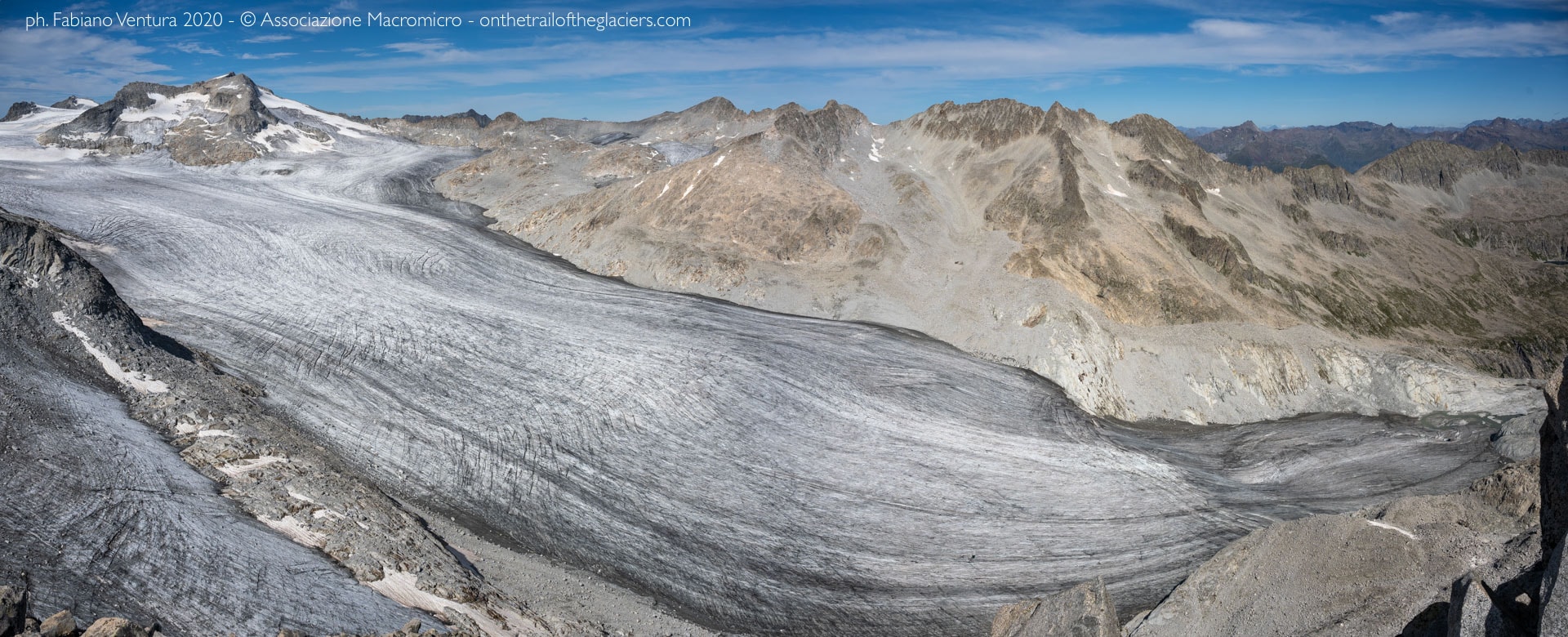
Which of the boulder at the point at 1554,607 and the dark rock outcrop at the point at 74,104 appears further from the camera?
the dark rock outcrop at the point at 74,104

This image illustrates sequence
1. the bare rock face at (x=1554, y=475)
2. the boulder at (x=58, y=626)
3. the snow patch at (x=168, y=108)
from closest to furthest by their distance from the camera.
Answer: the bare rock face at (x=1554, y=475)
the boulder at (x=58, y=626)
the snow patch at (x=168, y=108)

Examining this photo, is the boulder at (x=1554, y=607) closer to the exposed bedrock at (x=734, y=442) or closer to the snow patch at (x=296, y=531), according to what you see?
the exposed bedrock at (x=734, y=442)

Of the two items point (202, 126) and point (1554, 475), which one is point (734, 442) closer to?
point (1554, 475)

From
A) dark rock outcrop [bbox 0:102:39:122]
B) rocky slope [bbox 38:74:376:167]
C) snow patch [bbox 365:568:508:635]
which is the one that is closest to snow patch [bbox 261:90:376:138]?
rocky slope [bbox 38:74:376:167]

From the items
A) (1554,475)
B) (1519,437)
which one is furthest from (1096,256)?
(1554,475)

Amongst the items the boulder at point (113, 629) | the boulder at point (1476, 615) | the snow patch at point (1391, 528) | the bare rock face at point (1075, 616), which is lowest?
the bare rock face at point (1075, 616)

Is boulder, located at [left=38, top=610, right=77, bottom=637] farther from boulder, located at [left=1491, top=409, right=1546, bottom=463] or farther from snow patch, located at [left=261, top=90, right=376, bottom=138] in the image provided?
snow patch, located at [left=261, top=90, right=376, bottom=138]

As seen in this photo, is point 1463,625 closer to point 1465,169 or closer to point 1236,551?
point 1236,551

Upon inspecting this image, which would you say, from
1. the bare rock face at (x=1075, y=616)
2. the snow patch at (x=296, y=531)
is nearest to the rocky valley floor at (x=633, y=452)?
the snow patch at (x=296, y=531)
